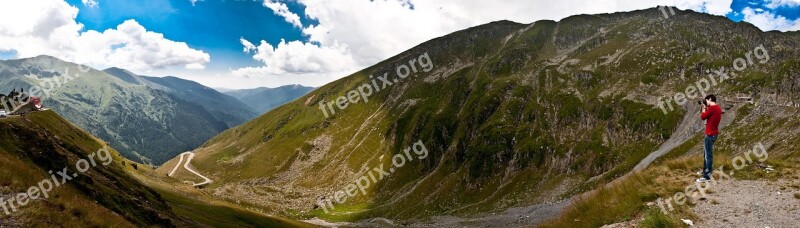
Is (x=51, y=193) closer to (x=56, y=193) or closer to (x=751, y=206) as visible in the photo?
(x=56, y=193)

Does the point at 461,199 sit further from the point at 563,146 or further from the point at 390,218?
the point at 563,146

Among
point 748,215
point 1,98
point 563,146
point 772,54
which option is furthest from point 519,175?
point 1,98

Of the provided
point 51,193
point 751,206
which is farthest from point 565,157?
point 51,193

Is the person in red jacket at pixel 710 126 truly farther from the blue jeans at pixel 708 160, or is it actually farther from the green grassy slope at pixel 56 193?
the green grassy slope at pixel 56 193

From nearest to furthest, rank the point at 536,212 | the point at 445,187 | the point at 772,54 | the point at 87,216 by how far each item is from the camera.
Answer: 1. the point at 87,216
2. the point at 536,212
3. the point at 772,54
4. the point at 445,187

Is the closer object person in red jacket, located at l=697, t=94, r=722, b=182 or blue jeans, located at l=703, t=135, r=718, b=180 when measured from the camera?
blue jeans, located at l=703, t=135, r=718, b=180

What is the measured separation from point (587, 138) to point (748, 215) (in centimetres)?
14363

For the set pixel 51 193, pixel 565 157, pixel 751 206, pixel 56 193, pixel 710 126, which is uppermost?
pixel 51 193

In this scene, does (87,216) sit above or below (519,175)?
above

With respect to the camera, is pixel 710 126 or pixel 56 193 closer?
pixel 710 126

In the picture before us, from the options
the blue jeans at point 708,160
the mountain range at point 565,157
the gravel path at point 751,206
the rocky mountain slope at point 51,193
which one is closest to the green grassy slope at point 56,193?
the rocky mountain slope at point 51,193

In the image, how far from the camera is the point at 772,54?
528 ft

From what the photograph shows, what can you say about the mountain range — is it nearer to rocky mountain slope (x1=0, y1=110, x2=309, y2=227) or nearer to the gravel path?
rocky mountain slope (x1=0, y1=110, x2=309, y2=227)

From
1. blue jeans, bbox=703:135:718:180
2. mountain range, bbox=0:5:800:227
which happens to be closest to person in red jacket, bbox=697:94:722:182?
blue jeans, bbox=703:135:718:180
